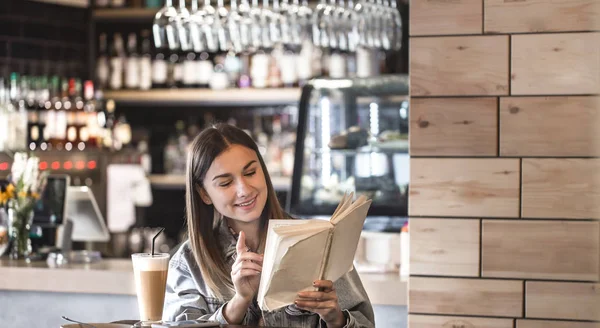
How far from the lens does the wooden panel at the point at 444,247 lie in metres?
2.32

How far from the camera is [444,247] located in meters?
2.33

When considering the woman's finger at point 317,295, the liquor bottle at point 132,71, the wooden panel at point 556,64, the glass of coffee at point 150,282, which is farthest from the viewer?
the liquor bottle at point 132,71

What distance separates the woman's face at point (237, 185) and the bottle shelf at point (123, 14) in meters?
3.87

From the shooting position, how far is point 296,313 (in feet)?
7.41

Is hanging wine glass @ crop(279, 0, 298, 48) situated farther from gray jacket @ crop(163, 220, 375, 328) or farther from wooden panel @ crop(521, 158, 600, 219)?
wooden panel @ crop(521, 158, 600, 219)

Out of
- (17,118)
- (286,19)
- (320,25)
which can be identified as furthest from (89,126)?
(320,25)

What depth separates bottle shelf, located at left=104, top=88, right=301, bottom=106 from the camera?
5738mm

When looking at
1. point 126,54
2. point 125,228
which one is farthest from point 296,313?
point 126,54

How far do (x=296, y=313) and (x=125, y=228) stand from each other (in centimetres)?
384

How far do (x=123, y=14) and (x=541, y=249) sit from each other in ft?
14.3

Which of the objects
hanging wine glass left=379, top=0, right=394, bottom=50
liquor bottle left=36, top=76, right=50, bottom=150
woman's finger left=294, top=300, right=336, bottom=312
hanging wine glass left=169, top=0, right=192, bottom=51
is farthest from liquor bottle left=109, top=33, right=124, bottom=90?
woman's finger left=294, top=300, right=336, bottom=312

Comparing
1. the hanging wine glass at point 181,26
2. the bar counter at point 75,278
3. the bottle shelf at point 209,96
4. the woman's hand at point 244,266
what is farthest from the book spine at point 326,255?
the bottle shelf at point 209,96

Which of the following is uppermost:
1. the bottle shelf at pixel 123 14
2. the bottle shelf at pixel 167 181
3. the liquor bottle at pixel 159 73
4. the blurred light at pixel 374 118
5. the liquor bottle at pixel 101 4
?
the liquor bottle at pixel 101 4

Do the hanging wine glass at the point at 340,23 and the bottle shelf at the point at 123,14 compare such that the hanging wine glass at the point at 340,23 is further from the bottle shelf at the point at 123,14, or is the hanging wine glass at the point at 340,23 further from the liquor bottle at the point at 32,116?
the liquor bottle at the point at 32,116
